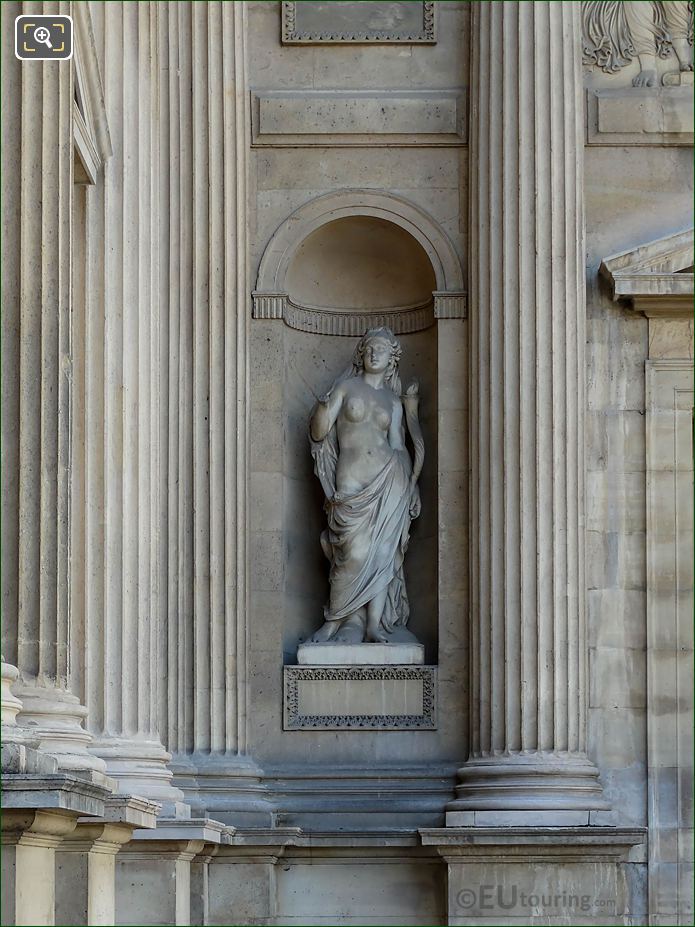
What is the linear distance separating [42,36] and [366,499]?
8.65 m

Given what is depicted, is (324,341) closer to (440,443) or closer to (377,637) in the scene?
(440,443)

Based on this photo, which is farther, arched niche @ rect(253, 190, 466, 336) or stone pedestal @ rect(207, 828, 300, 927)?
arched niche @ rect(253, 190, 466, 336)

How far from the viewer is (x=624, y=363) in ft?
68.7

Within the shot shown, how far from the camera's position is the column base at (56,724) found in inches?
486

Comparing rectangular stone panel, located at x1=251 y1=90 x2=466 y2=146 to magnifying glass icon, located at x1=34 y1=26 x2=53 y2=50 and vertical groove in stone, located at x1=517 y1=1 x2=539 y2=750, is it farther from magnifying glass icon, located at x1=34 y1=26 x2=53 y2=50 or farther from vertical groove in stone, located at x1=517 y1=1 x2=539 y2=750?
magnifying glass icon, located at x1=34 y1=26 x2=53 y2=50

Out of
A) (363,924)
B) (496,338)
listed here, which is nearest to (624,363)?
(496,338)

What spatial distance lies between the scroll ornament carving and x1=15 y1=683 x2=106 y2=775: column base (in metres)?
10.9

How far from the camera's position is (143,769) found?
17.2 metres

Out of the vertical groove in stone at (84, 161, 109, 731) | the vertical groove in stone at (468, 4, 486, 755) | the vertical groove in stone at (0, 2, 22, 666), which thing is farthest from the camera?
the vertical groove in stone at (468, 4, 486, 755)

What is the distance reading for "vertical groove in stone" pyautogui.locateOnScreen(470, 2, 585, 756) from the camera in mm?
19938

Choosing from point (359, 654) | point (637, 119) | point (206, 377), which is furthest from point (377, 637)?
point (637, 119)

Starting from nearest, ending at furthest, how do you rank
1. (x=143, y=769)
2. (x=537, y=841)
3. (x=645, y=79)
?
(x=143, y=769), (x=537, y=841), (x=645, y=79)

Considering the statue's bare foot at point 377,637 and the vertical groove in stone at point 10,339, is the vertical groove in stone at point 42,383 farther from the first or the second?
the statue's bare foot at point 377,637

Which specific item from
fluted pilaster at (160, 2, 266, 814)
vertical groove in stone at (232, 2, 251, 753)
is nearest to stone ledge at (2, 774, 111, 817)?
fluted pilaster at (160, 2, 266, 814)
